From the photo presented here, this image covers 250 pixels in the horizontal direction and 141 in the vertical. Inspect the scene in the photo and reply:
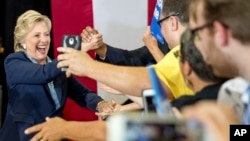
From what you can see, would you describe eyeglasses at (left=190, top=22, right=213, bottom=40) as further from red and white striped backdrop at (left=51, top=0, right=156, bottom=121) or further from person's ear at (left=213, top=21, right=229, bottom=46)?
red and white striped backdrop at (left=51, top=0, right=156, bottom=121)

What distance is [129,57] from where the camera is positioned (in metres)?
2.14

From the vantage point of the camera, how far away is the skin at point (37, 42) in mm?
2027

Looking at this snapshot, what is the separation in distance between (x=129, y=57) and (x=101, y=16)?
1.27ft

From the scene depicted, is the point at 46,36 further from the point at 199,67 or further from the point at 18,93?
the point at 199,67

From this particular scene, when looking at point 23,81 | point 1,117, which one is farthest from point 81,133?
point 1,117

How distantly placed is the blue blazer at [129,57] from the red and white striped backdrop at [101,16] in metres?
0.29

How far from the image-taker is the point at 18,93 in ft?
6.30

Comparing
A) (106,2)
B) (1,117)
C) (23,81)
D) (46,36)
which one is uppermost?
(106,2)

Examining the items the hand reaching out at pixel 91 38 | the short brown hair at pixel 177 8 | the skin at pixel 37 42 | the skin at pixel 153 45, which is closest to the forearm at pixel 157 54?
the skin at pixel 153 45

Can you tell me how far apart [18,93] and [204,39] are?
1123 millimetres

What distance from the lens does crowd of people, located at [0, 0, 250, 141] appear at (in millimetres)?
839

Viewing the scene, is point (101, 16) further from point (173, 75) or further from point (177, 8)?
point (173, 75)

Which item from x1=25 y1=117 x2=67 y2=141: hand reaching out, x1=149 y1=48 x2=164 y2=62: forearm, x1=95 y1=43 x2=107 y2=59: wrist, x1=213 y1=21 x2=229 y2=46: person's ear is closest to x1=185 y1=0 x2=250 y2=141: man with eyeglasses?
x1=213 y1=21 x2=229 y2=46: person's ear

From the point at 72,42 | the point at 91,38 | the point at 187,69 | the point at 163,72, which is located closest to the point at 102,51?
the point at 91,38
